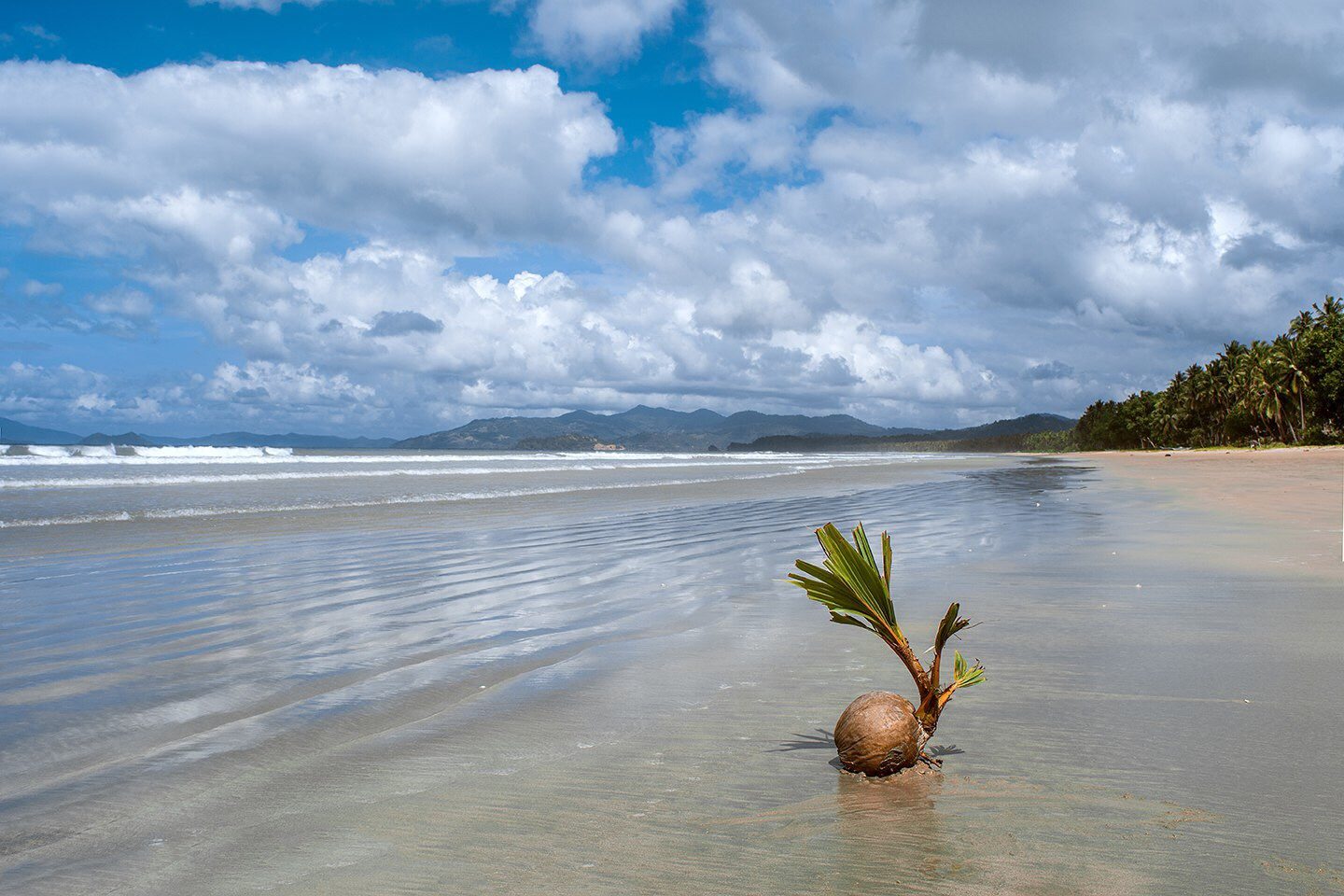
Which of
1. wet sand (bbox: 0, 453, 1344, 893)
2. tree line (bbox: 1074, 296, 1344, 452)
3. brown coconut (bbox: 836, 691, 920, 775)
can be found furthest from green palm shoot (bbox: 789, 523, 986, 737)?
tree line (bbox: 1074, 296, 1344, 452)

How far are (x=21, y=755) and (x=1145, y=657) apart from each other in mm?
6701

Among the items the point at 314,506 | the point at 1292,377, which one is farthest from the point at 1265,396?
the point at 314,506

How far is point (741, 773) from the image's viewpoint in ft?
12.7

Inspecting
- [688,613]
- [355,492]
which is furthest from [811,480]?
[688,613]

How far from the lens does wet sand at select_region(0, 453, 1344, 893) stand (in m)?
2.99

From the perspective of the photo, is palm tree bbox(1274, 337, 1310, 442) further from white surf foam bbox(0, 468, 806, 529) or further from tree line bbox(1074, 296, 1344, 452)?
white surf foam bbox(0, 468, 806, 529)

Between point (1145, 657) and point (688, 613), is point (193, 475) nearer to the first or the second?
point (688, 613)

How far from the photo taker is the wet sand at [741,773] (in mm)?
2988

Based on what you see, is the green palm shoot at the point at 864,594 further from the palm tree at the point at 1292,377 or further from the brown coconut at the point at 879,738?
the palm tree at the point at 1292,377

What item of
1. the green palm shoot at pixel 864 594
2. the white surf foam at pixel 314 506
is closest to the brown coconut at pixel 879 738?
the green palm shoot at pixel 864 594

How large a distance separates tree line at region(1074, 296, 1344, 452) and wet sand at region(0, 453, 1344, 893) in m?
→ 91.9

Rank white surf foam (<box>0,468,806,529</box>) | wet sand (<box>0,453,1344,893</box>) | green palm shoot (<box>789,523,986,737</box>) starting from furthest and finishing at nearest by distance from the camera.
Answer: white surf foam (<box>0,468,806,529</box>)
green palm shoot (<box>789,523,986,737</box>)
wet sand (<box>0,453,1344,893</box>)

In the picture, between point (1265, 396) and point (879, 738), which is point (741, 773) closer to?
point (879, 738)

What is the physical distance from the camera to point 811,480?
113 ft
